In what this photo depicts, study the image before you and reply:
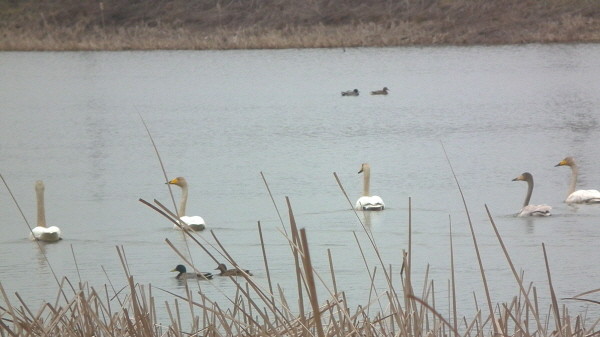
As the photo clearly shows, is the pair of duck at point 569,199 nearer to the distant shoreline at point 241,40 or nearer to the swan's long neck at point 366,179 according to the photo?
the swan's long neck at point 366,179

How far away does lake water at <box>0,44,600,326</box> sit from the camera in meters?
9.46

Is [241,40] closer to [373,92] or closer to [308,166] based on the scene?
[373,92]

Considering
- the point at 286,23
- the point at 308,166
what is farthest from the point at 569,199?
the point at 286,23

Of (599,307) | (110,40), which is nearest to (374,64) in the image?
(110,40)

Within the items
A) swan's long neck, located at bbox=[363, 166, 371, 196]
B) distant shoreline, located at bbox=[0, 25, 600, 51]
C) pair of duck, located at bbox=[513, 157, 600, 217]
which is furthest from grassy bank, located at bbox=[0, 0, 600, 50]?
swan's long neck, located at bbox=[363, 166, 371, 196]

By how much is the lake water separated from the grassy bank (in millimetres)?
5581

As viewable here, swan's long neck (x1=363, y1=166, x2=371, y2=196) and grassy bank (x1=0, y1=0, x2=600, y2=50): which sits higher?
swan's long neck (x1=363, y1=166, x2=371, y2=196)

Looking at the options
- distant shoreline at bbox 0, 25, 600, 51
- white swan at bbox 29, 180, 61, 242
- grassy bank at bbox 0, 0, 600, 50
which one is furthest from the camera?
distant shoreline at bbox 0, 25, 600, 51

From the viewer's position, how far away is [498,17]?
42.3 meters

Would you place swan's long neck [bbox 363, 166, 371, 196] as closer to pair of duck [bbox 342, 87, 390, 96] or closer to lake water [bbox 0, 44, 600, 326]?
lake water [bbox 0, 44, 600, 326]

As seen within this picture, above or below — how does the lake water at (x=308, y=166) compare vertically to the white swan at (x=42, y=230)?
below

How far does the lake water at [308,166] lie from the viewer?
946 centimetres

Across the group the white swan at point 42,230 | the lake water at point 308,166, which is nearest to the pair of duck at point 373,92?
the lake water at point 308,166

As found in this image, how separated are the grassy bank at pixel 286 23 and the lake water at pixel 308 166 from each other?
18.3ft
